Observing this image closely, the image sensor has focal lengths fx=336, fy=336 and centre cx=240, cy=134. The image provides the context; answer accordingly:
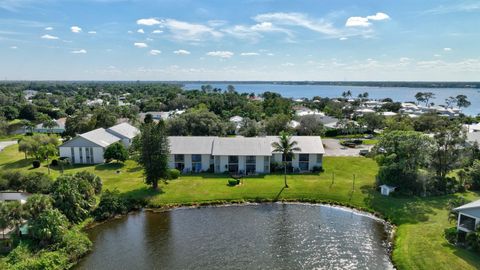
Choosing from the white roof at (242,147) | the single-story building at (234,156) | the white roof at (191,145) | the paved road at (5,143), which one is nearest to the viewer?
the white roof at (242,147)

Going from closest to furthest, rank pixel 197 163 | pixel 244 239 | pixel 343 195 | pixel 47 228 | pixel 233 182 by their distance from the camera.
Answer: pixel 47 228, pixel 244 239, pixel 343 195, pixel 233 182, pixel 197 163

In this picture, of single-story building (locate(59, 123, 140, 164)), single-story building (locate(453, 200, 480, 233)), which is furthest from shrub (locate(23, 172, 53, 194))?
single-story building (locate(453, 200, 480, 233))

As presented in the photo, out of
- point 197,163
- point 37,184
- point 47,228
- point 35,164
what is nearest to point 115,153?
point 35,164

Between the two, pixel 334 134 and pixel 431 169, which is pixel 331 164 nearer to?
pixel 431 169

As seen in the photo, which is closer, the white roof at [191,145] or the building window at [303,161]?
the white roof at [191,145]

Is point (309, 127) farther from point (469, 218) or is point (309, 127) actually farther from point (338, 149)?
point (469, 218)

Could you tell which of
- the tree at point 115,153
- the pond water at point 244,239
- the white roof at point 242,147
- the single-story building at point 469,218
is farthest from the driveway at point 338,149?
the tree at point 115,153

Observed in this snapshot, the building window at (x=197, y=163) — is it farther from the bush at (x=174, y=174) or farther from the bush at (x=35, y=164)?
the bush at (x=35, y=164)
